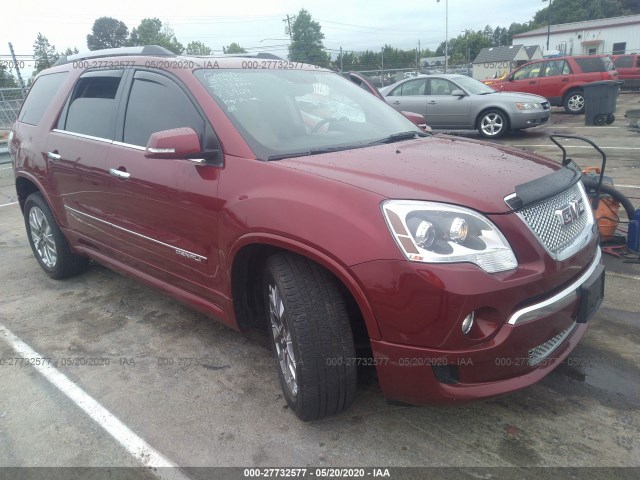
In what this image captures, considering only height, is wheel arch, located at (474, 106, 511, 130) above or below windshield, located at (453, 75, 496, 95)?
below

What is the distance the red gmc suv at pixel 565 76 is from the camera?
1459 cm

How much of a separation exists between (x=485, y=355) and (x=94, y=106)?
3.25m

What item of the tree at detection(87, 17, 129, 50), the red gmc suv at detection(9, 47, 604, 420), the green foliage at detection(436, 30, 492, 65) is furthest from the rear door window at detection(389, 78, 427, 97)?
the tree at detection(87, 17, 129, 50)

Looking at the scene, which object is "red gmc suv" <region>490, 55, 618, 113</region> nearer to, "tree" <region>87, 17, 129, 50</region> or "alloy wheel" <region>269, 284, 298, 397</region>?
"alloy wheel" <region>269, 284, 298, 397</region>

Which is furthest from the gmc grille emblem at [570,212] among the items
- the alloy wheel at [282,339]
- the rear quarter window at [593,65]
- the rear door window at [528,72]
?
the rear door window at [528,72]

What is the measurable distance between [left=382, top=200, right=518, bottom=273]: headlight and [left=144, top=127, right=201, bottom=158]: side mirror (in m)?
1.13

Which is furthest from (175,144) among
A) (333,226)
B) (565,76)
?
(565,76)

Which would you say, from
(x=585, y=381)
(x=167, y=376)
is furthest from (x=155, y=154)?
(x=585, y=381)

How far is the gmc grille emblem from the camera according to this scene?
2.33m

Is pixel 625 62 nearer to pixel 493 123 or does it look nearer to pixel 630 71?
pixel 630 71

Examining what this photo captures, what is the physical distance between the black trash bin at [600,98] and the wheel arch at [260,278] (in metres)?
12.6

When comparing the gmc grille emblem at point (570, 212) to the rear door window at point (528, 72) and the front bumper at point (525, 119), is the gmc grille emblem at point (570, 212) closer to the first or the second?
the front bumper at point (525, 119)

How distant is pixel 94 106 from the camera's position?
3736 mm

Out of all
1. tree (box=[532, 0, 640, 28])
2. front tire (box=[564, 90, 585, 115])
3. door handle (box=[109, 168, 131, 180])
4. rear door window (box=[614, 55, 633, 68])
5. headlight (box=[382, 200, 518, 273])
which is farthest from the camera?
tree (box=[532, 0, 640, 28])
